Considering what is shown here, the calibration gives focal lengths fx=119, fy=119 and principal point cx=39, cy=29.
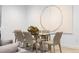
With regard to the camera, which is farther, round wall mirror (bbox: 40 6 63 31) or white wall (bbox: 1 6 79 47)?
round wall mirror (bbox: 40 6 63 31)

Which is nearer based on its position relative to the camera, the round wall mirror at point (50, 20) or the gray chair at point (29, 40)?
the gray chair at point (29, 40)

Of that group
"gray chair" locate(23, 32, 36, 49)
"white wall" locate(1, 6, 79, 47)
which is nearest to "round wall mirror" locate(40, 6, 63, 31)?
"white wall" locate(1, 6, 79, 47)

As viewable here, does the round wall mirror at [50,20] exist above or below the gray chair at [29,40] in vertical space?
above

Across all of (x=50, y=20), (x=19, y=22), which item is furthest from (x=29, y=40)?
(x=50, y=20)

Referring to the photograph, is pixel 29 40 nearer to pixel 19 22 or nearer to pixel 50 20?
pixel 19 22

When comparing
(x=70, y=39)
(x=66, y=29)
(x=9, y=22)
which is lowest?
(x=70, y=39)

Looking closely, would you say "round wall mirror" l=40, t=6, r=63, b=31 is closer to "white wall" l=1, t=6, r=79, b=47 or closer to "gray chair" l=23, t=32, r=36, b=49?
"white wall" l=1, t=6, r=79, b=47

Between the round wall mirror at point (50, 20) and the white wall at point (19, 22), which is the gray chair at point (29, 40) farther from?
the round wall mirror at point (50, 20)

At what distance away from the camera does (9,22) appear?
71.5 inches

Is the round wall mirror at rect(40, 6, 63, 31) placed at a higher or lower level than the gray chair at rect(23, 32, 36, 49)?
higher

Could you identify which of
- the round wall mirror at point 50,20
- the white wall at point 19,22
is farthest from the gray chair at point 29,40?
the round wall mirror at point 50,20
